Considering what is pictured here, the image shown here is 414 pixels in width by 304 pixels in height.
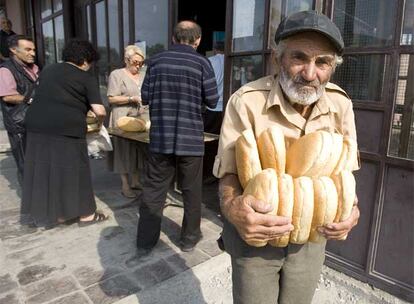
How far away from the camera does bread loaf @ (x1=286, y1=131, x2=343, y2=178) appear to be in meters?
1.10

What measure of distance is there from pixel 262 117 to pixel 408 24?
1.38 metres

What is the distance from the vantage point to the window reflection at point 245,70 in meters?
2.94

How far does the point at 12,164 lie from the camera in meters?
5.86

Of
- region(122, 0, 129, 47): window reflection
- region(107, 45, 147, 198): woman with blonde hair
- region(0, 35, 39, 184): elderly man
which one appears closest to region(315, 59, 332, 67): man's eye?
region(107, 45, 147, 198): woman with blonde hair

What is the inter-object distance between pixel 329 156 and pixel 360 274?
1746 mm

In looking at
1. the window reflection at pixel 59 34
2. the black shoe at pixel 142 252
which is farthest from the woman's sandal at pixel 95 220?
the window reflection at pixel 59 34

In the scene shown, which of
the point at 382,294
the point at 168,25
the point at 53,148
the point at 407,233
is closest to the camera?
the point at 407,233

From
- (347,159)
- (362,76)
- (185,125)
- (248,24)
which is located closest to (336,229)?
(347,159)

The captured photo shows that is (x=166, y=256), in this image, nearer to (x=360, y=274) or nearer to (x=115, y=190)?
(x=360, y=274)

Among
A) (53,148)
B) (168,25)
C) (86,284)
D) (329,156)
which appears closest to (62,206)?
(53,148)

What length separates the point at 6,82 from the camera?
11.6 feet

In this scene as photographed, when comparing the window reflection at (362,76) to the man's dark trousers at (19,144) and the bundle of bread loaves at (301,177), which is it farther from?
the man's dark trousers at (19,144)

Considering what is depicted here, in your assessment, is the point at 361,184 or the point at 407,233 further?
the point at 361,184

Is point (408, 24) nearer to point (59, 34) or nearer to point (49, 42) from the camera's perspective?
point (59, 34)
